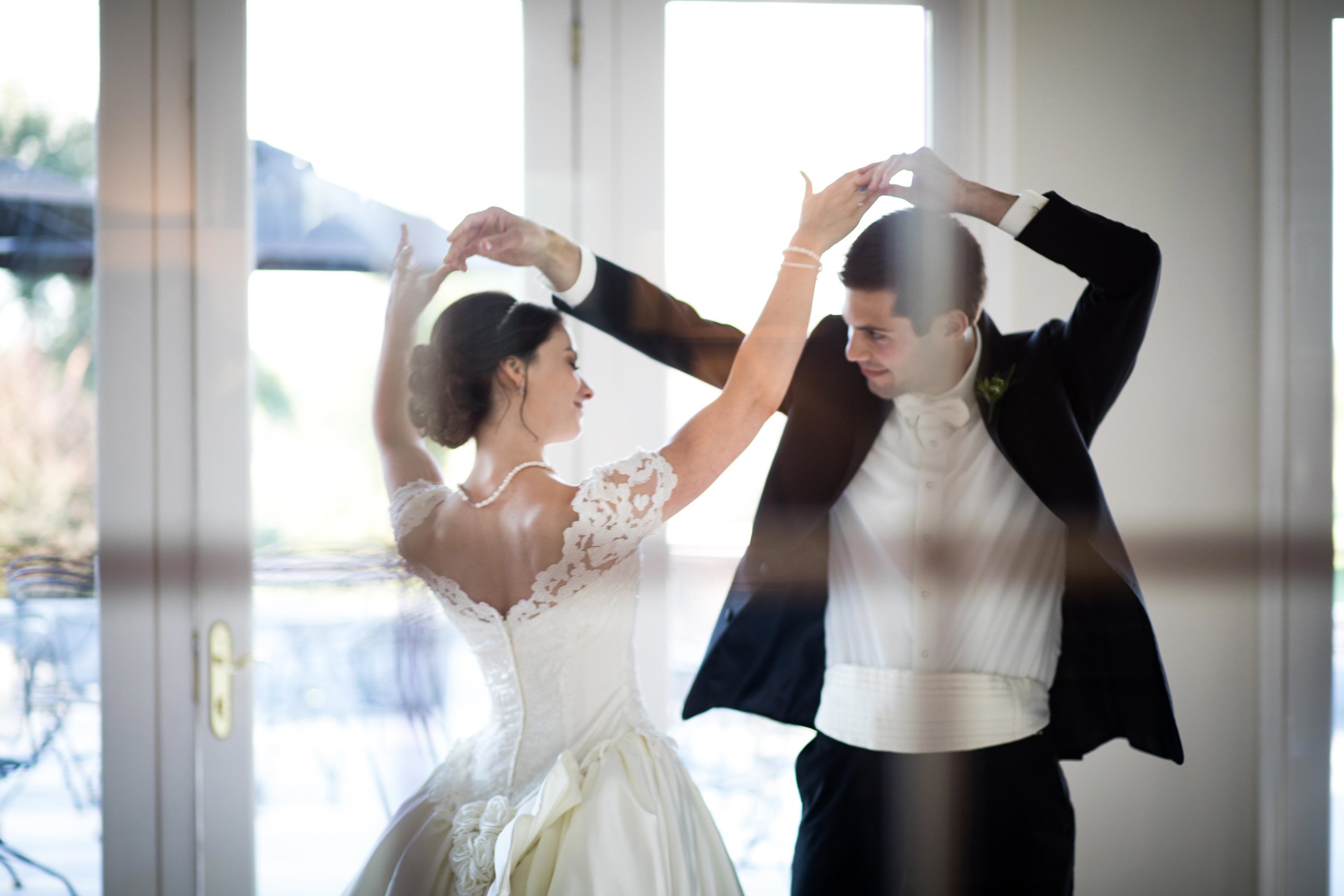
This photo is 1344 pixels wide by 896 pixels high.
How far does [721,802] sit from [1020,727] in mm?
489

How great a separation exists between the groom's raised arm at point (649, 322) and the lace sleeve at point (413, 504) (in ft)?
1.16

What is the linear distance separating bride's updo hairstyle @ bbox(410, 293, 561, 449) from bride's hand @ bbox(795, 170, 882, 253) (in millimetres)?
417

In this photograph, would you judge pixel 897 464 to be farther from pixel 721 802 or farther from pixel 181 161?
pixel 181 161

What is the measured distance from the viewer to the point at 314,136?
134 cm

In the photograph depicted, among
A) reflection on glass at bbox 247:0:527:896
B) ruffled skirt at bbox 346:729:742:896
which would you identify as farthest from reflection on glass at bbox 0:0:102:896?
ruffled skirt at bbox 346:729:742:896

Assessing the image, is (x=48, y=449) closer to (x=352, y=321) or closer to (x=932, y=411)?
(x=352, y=321)

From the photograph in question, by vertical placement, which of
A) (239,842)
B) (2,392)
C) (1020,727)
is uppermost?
(2,392)

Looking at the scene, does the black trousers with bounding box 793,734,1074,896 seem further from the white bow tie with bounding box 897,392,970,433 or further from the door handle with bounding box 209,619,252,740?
the door handle with bounding box 209,619,252,740

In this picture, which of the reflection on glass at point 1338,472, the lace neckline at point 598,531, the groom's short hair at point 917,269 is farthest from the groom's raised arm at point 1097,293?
the lace neckline at point 598,531

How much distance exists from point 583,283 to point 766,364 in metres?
0.31

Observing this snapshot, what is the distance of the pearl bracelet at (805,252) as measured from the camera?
1.26 metres

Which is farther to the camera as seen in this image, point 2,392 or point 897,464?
point 2,392

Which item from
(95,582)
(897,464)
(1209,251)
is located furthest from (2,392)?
(1209,251)

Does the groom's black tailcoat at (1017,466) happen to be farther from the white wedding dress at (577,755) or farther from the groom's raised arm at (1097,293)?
the white wedding dress at (577,755)
